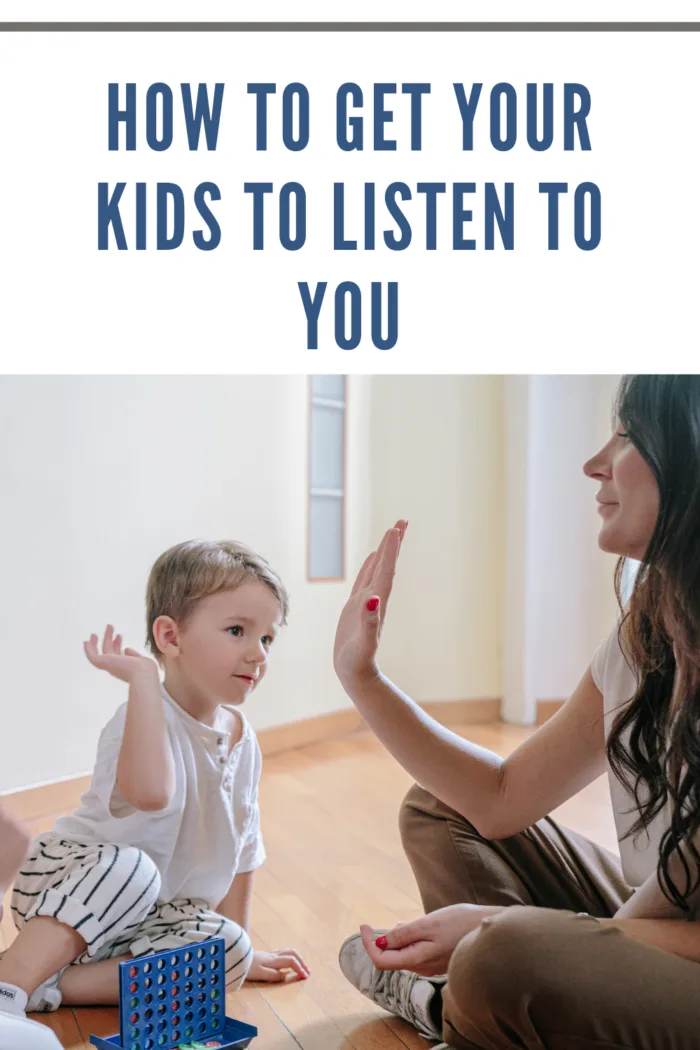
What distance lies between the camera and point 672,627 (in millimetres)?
1010

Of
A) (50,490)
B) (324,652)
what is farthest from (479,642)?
(50,490)

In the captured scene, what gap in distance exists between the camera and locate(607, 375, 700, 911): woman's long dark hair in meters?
0.94

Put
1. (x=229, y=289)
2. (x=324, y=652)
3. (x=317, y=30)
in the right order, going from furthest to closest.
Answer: (x=324, y=652) < (x=229, y=289) < (x=317, y=30)

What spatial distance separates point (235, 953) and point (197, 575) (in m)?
0.46

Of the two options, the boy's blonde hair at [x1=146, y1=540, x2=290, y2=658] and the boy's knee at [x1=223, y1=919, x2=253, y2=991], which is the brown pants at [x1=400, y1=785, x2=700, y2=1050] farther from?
the boy's blonde hair at [x1=146, y1=540, x2=290, y2=658]

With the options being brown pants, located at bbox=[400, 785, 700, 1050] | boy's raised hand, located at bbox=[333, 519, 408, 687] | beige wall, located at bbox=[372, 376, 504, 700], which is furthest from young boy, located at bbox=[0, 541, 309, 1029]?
beige wall, located at bbox=[372, 376, 504, 700]

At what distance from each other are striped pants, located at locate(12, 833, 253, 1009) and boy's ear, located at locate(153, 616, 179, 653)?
0.26m

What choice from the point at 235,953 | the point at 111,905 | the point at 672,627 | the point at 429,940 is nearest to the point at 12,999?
the point at 111,905

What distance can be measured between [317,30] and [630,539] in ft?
4.33

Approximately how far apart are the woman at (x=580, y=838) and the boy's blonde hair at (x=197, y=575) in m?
0.24

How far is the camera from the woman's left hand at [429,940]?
1005 millimetres

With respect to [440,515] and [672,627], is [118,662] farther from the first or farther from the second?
[440,515]

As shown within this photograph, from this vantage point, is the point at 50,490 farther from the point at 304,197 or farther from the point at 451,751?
the point at 451,751

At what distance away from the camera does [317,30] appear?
1948mm
